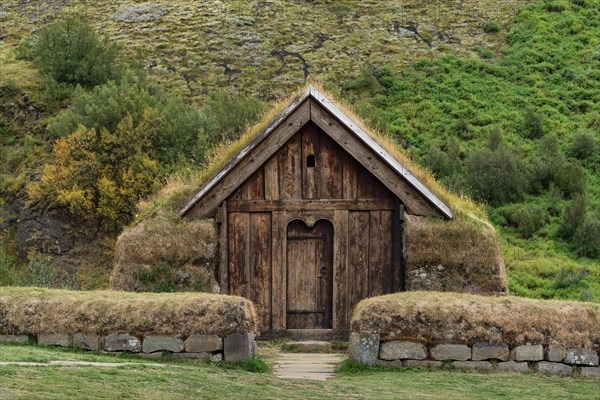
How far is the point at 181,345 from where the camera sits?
53.5 feet

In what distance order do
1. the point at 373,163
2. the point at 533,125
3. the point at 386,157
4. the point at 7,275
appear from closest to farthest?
the point at 386,157
the point at 373,163
the point at 7,275
the point at 533,125

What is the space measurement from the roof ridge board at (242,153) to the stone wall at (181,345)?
5.00 m

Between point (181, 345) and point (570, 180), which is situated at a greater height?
point (570, 180)

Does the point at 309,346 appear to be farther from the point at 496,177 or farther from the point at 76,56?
the point at 76,56

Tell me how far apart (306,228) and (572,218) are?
73.3 ft

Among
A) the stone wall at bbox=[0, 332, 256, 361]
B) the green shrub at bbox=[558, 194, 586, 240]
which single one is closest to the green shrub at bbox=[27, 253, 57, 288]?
the green shrub at bbox=[558, 194, 586, 240]

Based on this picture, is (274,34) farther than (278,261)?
Yes

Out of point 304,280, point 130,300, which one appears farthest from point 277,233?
point 130,300

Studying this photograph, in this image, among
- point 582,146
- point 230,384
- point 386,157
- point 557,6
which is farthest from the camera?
point 557,6

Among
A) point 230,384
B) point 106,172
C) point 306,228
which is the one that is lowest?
point 230,384

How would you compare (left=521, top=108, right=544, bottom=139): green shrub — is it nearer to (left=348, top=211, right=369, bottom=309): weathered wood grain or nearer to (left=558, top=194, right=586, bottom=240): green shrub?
(left=558, top=194, right=586, bottom=240): green shrub

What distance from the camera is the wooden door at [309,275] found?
21.6 m

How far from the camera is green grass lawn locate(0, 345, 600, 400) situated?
12604 millimetres

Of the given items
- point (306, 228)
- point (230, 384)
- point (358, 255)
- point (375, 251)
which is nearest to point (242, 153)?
point (306, 228)
